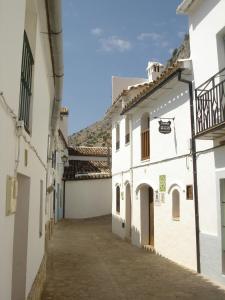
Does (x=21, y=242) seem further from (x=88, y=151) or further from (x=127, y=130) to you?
(x=88, y=151)

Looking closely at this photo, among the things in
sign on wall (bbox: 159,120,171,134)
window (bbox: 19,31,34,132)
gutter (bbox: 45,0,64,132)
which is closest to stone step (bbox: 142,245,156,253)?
sign on wall (bbox: 159,120,171,134)

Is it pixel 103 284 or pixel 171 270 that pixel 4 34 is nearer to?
pixel 103 284

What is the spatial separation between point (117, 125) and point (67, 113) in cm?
1363

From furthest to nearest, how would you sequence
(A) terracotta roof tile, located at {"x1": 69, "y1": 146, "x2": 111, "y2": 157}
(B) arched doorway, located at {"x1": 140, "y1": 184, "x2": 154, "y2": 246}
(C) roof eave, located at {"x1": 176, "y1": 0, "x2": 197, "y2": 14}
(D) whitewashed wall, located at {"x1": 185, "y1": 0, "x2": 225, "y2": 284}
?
(A) terracotta roof tile, located at {"x1": 69, "y1": 146, "x2": 111, "y2": 157}, (B) arched doorway, located at {"x1": 140, "y1": 184, "x2": 154, "y2": 246}, (C) roof eave, located at {"x1": 176, "y1": 0, "x2": 197, "y2": 14}, (D) whitewashed wall, located at {"x1": 185, "y1": 0, "x2": 225, "y2": 284}

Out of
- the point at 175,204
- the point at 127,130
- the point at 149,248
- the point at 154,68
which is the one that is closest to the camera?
the point at 175,204

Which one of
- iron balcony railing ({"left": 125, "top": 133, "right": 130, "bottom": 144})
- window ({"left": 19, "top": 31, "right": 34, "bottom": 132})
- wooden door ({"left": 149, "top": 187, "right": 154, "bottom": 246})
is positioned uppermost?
iron balcony railing ({"left": 125, "top": 133, "right": 130, "bottom": 144})

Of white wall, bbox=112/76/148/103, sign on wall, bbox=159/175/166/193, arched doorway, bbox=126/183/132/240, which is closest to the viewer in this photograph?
sign on wall, bbox=159/175/166/193

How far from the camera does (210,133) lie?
8.26 meters

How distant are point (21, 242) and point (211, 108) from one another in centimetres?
534

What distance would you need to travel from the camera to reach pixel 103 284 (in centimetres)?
898

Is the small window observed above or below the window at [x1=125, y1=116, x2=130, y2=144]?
below

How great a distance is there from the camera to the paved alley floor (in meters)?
8.03

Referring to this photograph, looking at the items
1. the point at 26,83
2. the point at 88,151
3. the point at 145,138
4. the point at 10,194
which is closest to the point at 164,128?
the point at 145,138

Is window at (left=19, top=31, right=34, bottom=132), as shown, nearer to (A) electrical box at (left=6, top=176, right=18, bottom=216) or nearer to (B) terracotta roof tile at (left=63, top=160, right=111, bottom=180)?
(A) electrical box at (left=6, top=176, right=18, bottom=216)
